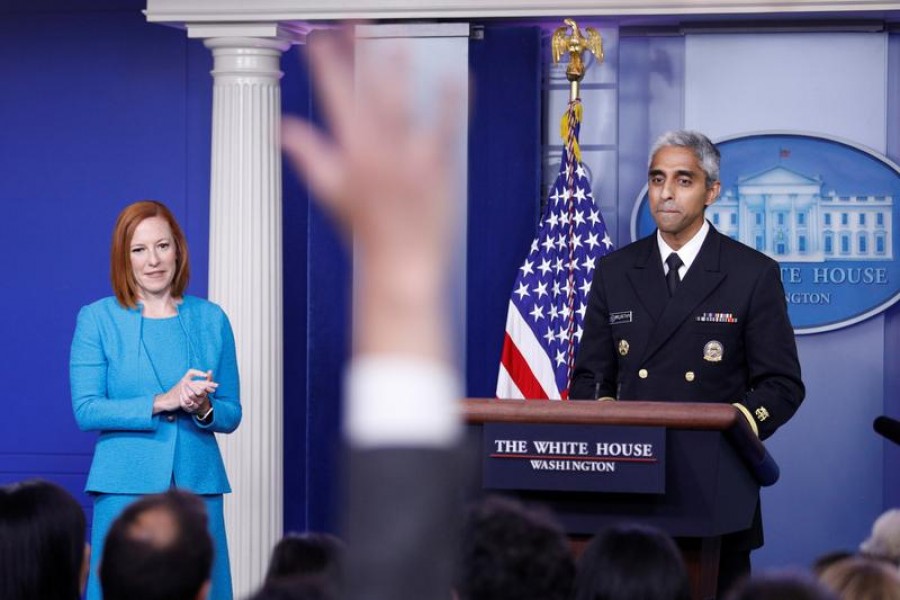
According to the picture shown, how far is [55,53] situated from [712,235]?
415 cm

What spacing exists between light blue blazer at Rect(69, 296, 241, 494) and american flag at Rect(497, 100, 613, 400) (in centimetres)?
214

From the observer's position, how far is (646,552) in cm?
247

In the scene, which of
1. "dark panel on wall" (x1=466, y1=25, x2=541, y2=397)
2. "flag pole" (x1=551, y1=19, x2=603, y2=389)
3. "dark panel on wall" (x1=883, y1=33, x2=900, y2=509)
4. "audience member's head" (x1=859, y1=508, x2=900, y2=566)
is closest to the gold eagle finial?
"flag pole" (x1=551, y1=19, x2=603, y2=389)

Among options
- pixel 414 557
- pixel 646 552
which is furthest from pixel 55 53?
pixel 414 557

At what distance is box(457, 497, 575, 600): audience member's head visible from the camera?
2.18 meters

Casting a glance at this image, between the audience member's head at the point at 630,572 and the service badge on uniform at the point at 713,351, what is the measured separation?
1.32 m

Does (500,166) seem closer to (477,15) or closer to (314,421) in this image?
A: (477,15)

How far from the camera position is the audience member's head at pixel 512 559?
2182 mm

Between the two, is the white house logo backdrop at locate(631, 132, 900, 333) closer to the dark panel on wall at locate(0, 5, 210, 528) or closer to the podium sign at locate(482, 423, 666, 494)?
the dark panel on wall at locate(0, 5, 210, 528)

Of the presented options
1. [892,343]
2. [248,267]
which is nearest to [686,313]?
[248,267]

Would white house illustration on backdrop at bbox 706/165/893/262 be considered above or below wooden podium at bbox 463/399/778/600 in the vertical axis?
above

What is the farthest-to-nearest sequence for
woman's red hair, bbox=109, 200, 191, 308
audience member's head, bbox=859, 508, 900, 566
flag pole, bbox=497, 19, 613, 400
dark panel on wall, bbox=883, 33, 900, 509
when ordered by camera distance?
1. dark panel on wall, bbox=883, 33, 900, 509
2. flag pole, bbox=497, 19, 613, 400
3. woman's red hair, bbox=109, 200, 191, 308
4. audience member's head, bbox=859, 508, 900, 566

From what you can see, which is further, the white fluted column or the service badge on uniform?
the white fluted column

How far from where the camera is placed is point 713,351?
12.3 feet
